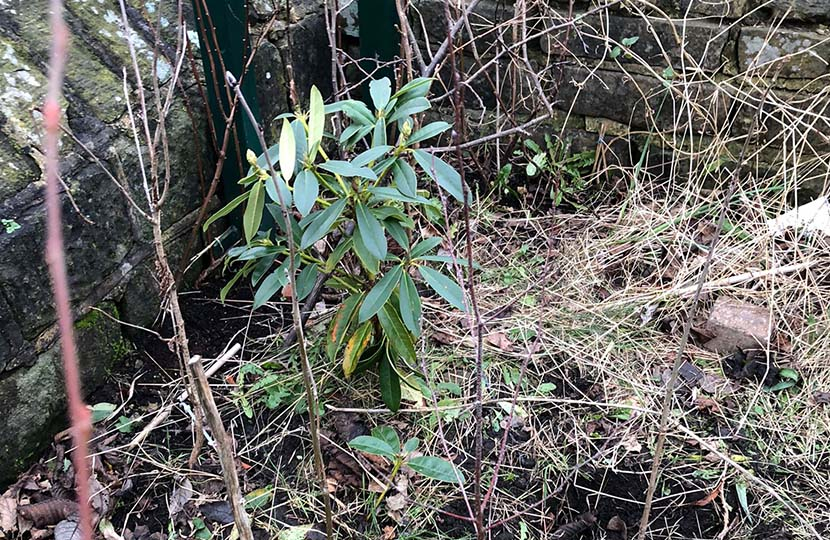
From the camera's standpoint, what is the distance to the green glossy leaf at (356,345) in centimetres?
185

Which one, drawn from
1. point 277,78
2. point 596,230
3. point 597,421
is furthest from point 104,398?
point 596,230

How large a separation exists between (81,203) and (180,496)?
0.85 m

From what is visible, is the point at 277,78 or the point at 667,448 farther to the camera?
the point at 277,78

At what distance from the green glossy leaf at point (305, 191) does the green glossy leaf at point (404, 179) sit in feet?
0.69

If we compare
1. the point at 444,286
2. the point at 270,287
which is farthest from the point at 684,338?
the point at 270,287

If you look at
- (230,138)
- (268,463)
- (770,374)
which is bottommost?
(770,374)

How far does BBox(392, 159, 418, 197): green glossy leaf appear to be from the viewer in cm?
168

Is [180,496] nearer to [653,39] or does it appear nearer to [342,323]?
[342,323]

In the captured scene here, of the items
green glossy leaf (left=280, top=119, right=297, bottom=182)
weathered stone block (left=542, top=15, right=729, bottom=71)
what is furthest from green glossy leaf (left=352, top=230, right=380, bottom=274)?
weathered stone block (left=542, top=15, right=729, bottom=71)

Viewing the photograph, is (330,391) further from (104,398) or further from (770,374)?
(770,374)

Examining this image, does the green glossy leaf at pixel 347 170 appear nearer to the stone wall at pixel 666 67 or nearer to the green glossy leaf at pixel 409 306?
the green glossy leaf at pixel 409 306

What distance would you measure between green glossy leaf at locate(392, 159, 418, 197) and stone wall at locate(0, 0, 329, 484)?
75 cm

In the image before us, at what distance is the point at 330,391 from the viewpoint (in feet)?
6.74

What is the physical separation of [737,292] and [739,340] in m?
0.23
